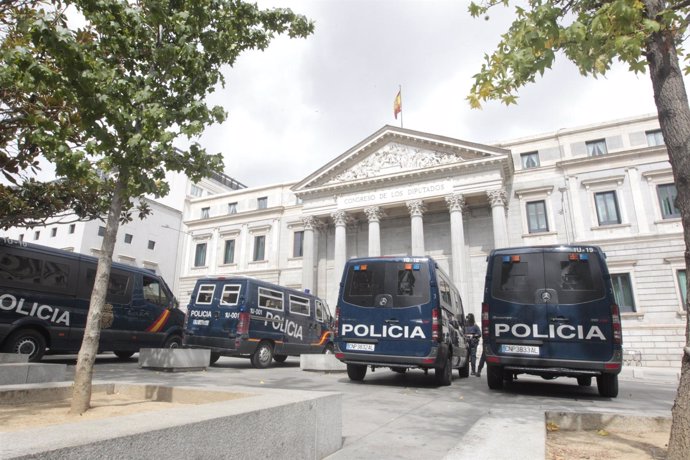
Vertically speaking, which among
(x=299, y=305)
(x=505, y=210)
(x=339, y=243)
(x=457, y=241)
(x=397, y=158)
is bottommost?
(x=299, y=305)

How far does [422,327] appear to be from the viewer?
8500 mm

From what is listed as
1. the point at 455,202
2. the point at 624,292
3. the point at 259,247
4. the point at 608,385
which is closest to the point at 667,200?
the point at 624,292

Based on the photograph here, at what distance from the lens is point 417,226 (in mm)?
28656

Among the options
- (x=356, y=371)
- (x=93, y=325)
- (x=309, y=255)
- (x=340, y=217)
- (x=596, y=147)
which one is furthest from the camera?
(x=309, y=255)

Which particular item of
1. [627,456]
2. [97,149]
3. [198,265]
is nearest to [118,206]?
[97,149]

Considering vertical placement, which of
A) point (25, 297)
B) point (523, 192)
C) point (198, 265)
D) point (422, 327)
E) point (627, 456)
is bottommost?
point (627, 456)

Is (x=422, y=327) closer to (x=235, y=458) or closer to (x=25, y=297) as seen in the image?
(x=235, y=458)

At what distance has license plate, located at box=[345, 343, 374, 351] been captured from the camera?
28.8 ft

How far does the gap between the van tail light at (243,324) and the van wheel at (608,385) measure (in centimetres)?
837

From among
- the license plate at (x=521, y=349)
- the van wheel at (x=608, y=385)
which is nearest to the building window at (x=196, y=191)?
the license plate at (x=521, y=349)

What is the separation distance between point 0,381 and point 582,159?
99.5 ft

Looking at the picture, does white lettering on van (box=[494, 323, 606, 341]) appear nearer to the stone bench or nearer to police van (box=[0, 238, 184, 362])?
the stone bench

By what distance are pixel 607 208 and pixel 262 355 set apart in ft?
79.8

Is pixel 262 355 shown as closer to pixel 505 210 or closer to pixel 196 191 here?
pixel 505 210
